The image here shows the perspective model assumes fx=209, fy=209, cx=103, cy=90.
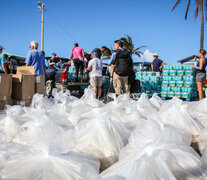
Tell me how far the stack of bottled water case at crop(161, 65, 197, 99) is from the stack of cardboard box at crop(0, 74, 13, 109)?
20.5 ft

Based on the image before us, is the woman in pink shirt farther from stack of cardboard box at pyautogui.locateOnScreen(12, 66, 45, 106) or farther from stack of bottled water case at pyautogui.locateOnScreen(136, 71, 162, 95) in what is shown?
stack of cardboard box at pyautogui.locateOnScreen(12, 66, 45, 106)

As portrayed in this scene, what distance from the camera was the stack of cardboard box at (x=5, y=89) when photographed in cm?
358

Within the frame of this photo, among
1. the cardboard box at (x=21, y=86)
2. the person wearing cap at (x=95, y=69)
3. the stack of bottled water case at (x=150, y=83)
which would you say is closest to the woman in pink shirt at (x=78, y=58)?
A: the person wearing cap at (x=95, y=69)

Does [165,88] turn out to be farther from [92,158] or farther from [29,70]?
[92,158]

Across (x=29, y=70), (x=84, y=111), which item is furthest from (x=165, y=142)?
(x=29, y=70)

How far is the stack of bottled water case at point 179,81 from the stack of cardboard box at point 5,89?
626cm

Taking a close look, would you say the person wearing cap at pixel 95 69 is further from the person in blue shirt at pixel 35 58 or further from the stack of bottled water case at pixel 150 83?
the stack of bottled water case at pixel 150 83

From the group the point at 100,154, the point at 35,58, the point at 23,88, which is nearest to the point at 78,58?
the point at 35,58

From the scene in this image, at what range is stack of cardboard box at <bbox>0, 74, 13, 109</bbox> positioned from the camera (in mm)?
3579

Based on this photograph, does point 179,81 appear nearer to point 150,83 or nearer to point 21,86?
point 150,83

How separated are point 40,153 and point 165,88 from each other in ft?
25.6

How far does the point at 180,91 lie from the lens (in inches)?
322

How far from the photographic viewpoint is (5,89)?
3.67 metres

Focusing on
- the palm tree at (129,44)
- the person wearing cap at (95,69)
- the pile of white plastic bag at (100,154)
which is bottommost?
the pile of white plastic bag at (100,154)
